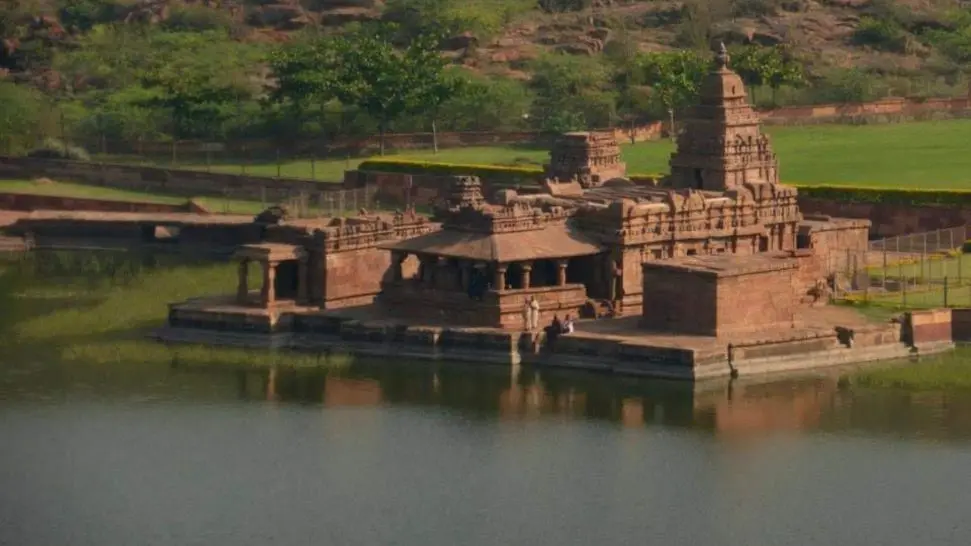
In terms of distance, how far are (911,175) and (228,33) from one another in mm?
37844

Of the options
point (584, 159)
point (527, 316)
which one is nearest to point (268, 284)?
point (527, 316)

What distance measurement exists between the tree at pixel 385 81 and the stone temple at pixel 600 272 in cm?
2511

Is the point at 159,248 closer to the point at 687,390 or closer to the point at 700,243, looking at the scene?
the point at 700,243

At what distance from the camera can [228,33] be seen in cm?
11494

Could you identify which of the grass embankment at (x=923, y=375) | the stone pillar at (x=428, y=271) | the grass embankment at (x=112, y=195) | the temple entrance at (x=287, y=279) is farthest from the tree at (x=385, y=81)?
the grass embankment at (x=923, y=375)

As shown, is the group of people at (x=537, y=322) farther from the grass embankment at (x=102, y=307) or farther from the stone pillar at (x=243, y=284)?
the stone pillar at (x=243, y=284)

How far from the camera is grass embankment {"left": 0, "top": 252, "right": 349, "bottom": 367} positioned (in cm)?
6347

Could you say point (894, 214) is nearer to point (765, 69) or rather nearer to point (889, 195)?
point (889, 195)

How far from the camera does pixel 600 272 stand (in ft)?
216

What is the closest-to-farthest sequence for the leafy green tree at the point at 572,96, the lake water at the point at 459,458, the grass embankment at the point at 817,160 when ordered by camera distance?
1. the lake water at the point at 459,458
2. the grass embankment at the point at 817,160
3. the leafy green tree at the point at 572,96

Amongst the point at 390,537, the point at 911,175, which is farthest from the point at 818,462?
the point at 911,175

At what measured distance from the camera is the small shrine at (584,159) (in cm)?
7575

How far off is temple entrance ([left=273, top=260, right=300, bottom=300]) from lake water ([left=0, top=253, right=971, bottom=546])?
5.24 meters

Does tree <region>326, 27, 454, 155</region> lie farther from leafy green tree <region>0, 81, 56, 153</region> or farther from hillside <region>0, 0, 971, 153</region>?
leafy green tree <region>0, 81, 56, 153</region>
